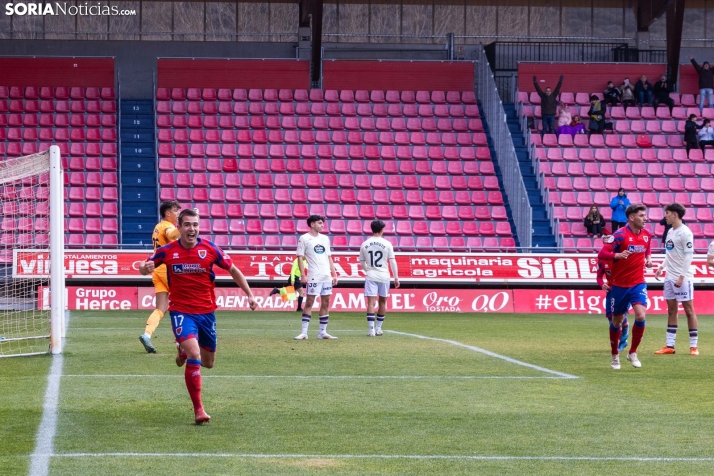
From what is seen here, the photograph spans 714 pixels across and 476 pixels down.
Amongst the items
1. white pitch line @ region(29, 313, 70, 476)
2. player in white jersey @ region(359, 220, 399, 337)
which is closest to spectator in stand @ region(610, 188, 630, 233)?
player in white jersey @ region(359, 220, 399, 337)

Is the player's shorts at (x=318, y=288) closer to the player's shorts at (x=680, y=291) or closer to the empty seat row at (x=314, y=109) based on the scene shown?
the player's shorts at (x=680, y=291)

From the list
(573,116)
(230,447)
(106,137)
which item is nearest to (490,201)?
(573,116)

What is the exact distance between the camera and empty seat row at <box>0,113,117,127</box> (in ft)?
110

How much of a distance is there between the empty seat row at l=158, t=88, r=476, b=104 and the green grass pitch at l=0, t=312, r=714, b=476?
65.3 feet

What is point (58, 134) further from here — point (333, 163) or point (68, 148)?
point (333, 163)

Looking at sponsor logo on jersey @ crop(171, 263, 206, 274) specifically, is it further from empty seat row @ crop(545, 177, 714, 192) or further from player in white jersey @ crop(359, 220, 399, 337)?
empty seat row @ crop(545, 177, 714, 192)

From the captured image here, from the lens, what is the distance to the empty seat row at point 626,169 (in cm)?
3353

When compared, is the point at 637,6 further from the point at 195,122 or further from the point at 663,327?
the point at 663,327

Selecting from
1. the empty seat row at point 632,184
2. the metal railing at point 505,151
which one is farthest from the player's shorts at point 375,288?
the empty seat row at point 632,184

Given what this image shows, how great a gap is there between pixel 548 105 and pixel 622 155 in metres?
2.87

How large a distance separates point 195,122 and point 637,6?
16.1 metres

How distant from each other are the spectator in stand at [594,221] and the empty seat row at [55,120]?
15.0 metres

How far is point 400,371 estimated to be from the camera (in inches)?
501

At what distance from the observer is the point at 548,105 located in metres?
34.0
